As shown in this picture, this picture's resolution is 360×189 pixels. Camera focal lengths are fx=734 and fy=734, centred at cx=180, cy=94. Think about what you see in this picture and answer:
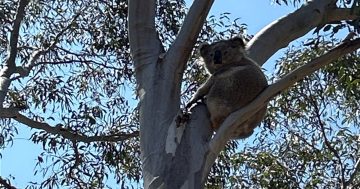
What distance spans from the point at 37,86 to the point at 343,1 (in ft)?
11.3

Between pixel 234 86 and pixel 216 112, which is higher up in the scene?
pixel 234 86

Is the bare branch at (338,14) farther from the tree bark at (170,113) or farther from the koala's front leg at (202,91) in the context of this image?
the koala's front leg at (202,91)

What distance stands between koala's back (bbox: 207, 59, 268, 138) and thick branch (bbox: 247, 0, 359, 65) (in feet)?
0.37

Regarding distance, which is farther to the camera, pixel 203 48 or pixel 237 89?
pixel 203 48

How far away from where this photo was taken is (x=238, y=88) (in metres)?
4.77

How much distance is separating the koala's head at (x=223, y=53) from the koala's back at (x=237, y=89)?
11.6 inches

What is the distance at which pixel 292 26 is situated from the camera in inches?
190

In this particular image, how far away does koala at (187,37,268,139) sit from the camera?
4.43 m

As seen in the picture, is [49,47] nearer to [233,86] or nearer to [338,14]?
[233,86]

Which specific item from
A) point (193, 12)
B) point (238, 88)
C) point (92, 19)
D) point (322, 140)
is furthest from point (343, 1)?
point (92, 19)

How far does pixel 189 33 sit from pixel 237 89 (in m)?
0.72

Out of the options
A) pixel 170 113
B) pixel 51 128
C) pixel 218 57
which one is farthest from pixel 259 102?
pixel 51 128

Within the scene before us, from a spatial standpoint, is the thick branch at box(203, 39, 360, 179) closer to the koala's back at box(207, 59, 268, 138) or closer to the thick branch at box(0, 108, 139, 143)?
the koala's back at box(207, 59, 268, 138)

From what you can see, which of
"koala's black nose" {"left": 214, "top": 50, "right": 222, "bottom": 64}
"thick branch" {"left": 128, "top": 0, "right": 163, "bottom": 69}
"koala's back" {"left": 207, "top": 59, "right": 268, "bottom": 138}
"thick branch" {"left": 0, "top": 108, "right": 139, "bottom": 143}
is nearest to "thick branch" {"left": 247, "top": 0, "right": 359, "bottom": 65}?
"koala's back" {"left": 207, "top": 59, "right": 268, "bottom": 138}
